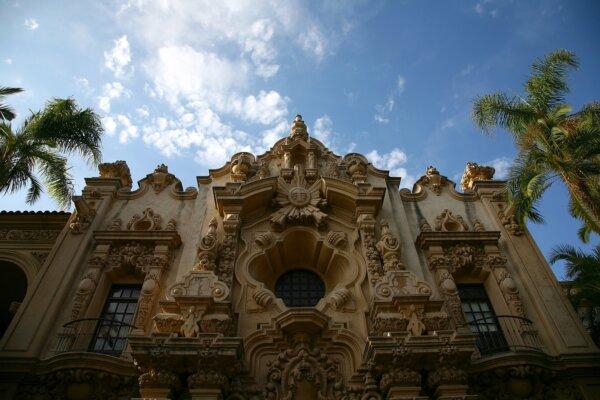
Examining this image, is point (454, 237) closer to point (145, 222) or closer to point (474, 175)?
point (474, 175)

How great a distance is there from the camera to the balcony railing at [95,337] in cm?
1122

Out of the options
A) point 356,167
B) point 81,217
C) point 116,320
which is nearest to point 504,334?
point 356,167

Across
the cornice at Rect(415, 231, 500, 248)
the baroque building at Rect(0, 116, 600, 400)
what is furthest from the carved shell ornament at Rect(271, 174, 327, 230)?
the cornice at Rect(415, 231, 500, 248)

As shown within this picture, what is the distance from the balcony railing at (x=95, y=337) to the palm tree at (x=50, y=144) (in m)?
4.74

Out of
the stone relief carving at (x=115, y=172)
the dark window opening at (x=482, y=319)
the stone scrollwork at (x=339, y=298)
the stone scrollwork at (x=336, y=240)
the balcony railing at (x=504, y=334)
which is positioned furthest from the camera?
the stone relief carving at (x=115, y=172)

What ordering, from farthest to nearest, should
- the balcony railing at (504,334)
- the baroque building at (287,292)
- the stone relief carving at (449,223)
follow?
the stone relief carving at (449,223) → the balcony railing at (504,334) → the baroque building at (287,292)

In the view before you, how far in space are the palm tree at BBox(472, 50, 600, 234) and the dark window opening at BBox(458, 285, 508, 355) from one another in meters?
2.69

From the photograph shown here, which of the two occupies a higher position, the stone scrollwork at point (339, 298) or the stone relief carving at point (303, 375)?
Answer: the stone scrollwork at point (339, 298)

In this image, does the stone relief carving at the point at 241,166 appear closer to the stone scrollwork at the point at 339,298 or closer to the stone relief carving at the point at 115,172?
the stone relief carving at the point at 115,172

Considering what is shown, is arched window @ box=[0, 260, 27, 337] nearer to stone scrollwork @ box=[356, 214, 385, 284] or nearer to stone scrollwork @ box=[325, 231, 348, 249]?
stone scrollwork @ box=[325, 231, 348, 249]

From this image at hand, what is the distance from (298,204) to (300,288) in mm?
2759

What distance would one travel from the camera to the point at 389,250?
12805 mm

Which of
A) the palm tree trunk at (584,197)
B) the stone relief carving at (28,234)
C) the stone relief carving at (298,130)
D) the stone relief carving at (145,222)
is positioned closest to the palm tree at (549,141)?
the palm tree trunk at (584,197)

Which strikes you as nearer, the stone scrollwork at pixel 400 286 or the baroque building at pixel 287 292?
the baroque building at pixel 287 292
